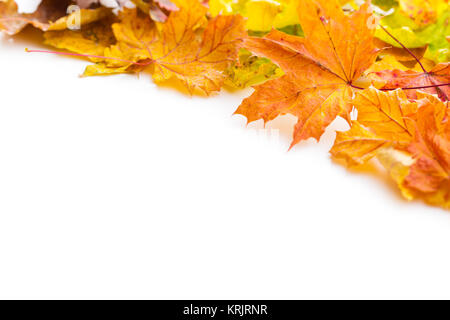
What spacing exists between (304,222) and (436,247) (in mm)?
158

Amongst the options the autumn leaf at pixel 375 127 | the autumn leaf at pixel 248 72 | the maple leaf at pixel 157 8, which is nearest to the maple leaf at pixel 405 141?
the autumn leaf at pixel 375 127

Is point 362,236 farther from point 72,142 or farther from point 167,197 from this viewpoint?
point 72,142

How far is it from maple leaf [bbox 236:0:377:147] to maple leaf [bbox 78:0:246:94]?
11 cm

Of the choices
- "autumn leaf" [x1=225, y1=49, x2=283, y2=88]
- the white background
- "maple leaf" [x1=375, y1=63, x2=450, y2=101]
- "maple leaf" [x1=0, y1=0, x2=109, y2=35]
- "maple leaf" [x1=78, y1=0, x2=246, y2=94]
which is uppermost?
"maple leaf" [x1=0, y1=0, x2=109, y2=35]

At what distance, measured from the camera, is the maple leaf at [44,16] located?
0.90m

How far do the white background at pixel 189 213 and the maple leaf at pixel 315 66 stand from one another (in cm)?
5

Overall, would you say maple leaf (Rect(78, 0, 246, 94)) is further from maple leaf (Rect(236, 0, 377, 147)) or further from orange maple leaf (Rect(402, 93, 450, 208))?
orange maple leaf (Rect(402, 93, 450, 208))

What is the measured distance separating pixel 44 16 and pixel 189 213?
565 mm

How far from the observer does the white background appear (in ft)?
1.77

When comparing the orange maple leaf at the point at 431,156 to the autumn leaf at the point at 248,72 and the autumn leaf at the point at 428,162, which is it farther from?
the autumn leaf at the point at 248,72

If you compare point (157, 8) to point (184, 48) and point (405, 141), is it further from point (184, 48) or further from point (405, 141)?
point (405, 141)

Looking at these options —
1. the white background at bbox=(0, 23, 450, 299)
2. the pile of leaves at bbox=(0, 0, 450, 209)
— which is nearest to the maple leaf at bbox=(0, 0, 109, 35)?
the pile of leaves at bbox=(0, 0, 450, 209)

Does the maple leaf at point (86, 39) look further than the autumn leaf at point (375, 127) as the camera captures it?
Yes

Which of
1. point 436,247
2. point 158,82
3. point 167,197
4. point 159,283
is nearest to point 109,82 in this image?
point 158,82
